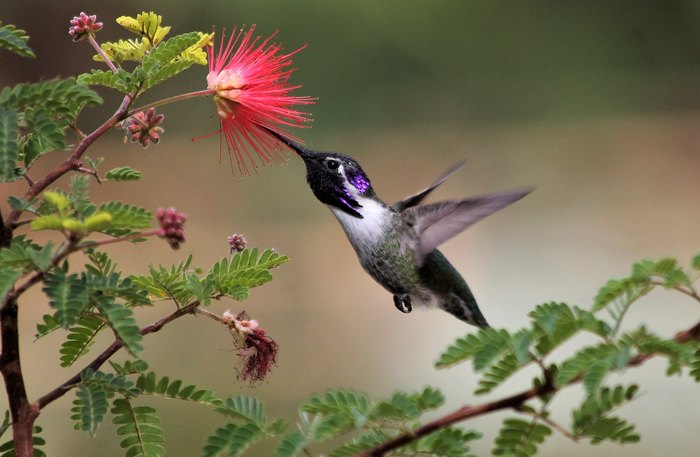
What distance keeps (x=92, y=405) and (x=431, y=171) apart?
13.6 ft

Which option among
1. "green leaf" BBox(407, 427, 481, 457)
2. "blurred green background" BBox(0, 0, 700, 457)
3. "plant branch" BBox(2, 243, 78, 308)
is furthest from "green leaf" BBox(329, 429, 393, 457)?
"blurred green background" BBox(0, 0, 700, 457)

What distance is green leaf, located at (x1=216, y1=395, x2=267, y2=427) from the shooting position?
0.85 m

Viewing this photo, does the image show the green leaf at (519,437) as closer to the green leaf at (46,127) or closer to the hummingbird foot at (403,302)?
the green leaf at (46,127)

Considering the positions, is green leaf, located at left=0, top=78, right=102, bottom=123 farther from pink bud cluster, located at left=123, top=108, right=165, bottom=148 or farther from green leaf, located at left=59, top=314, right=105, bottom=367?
green leaf, located at left=59, top=314, right=105, bottom=367

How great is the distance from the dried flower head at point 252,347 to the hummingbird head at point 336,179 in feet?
1.23

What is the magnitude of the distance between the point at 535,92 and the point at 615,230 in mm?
1199

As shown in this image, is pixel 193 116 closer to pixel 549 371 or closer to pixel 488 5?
pixel 488 5

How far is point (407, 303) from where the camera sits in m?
1.50

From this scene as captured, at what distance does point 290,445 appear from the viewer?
80 cm

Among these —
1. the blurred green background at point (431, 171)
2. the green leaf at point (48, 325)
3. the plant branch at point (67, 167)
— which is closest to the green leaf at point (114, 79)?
the plant branch at point (67, 167)

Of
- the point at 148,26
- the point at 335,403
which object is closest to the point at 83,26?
the point at 148,26

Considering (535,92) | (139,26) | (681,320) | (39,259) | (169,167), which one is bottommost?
(39,259)

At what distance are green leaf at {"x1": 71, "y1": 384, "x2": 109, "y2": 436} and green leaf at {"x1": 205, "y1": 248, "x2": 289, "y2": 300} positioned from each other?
151 mm

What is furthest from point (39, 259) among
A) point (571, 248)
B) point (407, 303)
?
point (571, 248)
